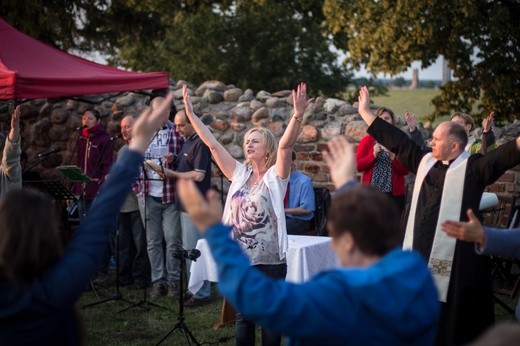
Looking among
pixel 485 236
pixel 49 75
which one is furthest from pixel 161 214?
pixel 485 236

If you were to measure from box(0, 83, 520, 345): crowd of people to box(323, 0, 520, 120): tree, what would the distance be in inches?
233

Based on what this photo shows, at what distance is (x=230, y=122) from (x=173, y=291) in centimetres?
341

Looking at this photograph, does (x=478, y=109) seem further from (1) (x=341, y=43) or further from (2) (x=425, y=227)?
(2) (x=425, y=227)

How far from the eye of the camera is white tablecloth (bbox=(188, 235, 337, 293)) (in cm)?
638

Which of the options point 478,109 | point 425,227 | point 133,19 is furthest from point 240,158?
point 133,19

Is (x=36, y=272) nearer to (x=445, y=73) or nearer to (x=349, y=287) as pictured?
(x=349, y=287)

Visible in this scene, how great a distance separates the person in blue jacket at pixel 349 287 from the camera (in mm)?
2418

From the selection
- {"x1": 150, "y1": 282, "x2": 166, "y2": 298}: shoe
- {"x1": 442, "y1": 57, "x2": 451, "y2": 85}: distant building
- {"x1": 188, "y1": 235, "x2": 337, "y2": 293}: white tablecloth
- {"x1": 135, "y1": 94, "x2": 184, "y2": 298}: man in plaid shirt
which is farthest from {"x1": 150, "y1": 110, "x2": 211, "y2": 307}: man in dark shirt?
{"x1": 442, "y1": 57, "x2": 451, "y2": 85}: distant building

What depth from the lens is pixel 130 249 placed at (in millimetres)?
9078

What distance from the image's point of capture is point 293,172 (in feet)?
26.4

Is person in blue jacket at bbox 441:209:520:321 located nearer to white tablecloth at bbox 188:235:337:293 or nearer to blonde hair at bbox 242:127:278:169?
blonde hair at bbox 242:127:278:169

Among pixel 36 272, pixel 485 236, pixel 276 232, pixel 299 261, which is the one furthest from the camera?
pixel 299 261

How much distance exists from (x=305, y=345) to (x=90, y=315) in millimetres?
5411

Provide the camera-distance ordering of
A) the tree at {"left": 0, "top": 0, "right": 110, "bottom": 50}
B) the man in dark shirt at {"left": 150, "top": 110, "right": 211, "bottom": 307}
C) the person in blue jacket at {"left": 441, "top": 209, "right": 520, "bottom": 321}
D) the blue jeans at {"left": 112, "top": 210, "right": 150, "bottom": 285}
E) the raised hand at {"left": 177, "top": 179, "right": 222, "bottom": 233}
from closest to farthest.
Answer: the raised hand at {"left": 177, "top": 179, "right": 222, "bottom": 233}
the person in blue jacket at {"left": 441, "top": 209, "right": 520, "bottom": 321}
the man in dark shirt at {"left": 150, "top": 110, "right": 211, "bottom": 307}
the blue jeans at {"left": 112, "top": 210, "right": 150, "bottom": 285}
the tree at {"left": 0, "top": 0, "right": 110, "bottom": 50}
